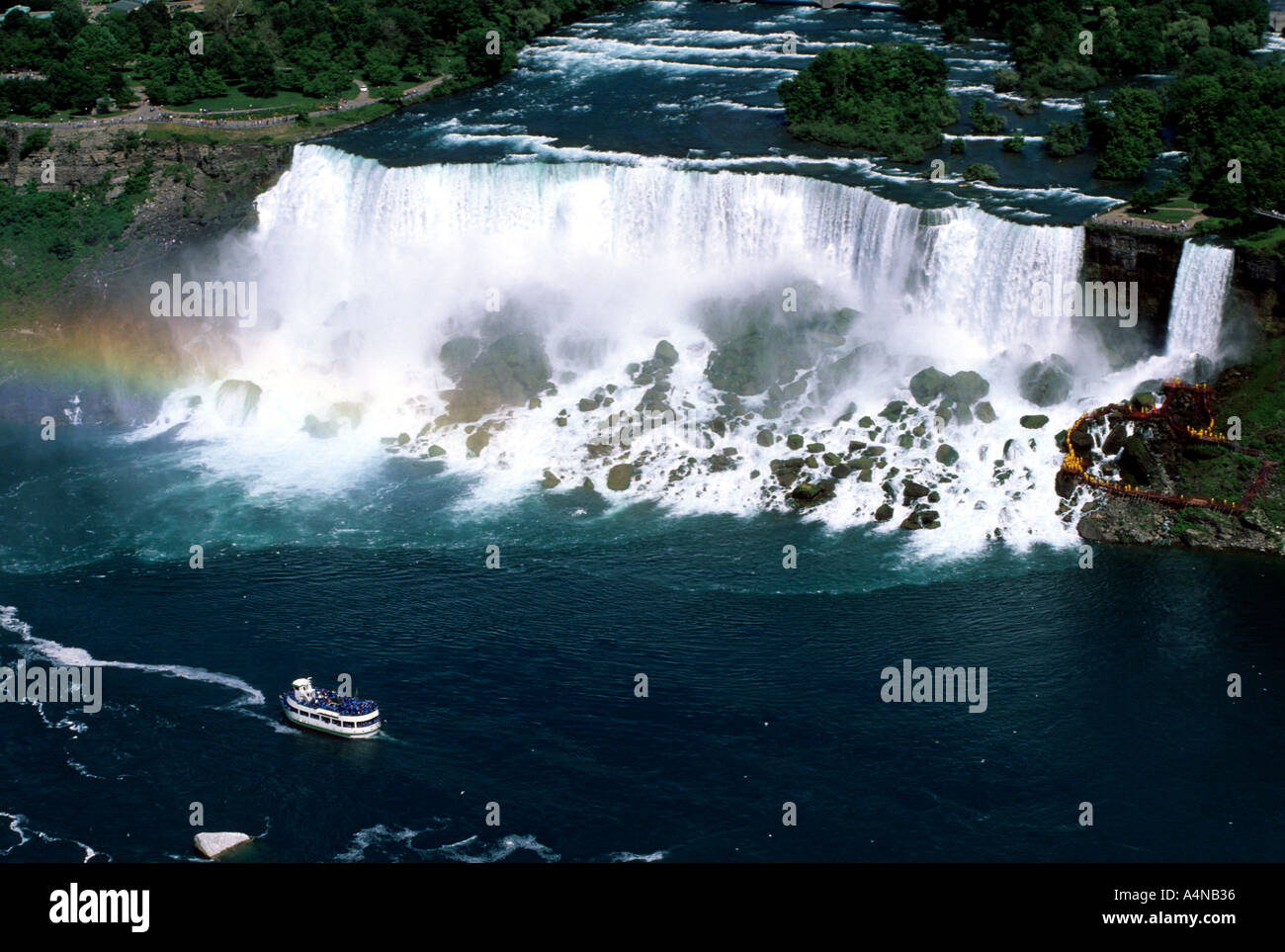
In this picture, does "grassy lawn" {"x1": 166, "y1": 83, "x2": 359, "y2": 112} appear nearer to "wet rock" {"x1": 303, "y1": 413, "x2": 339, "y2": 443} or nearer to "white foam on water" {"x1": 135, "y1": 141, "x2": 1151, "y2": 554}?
"white foam on water" {"x1": 135, "y1": 141, "x2": 1151, "y2": 554}

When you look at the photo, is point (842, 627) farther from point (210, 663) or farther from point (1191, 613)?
point (210, 663)

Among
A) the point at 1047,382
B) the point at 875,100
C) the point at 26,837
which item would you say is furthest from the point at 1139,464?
the point at 26,837

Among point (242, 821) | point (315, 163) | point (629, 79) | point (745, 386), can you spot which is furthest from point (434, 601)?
point (629, 79)

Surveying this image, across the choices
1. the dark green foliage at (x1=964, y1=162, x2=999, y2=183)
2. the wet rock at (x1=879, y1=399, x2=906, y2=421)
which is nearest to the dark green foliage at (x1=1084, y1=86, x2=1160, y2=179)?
the dark green foliage at (x1=964, y1=162, x2=999, y2=183)

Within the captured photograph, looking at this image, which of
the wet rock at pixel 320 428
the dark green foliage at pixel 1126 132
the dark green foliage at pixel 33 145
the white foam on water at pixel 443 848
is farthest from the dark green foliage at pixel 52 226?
the dark green foliage at pixel 1126 132

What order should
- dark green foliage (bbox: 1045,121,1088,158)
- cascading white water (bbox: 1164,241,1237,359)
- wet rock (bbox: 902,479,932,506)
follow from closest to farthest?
1. wet rock (bbox: 902,479,932,506)
2. cascading white water (bbox: 1164,241,1237,359)
3. dark green foliage (bbox: 1045,121,1088,158)

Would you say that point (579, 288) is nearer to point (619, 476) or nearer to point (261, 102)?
point (619, 476)
